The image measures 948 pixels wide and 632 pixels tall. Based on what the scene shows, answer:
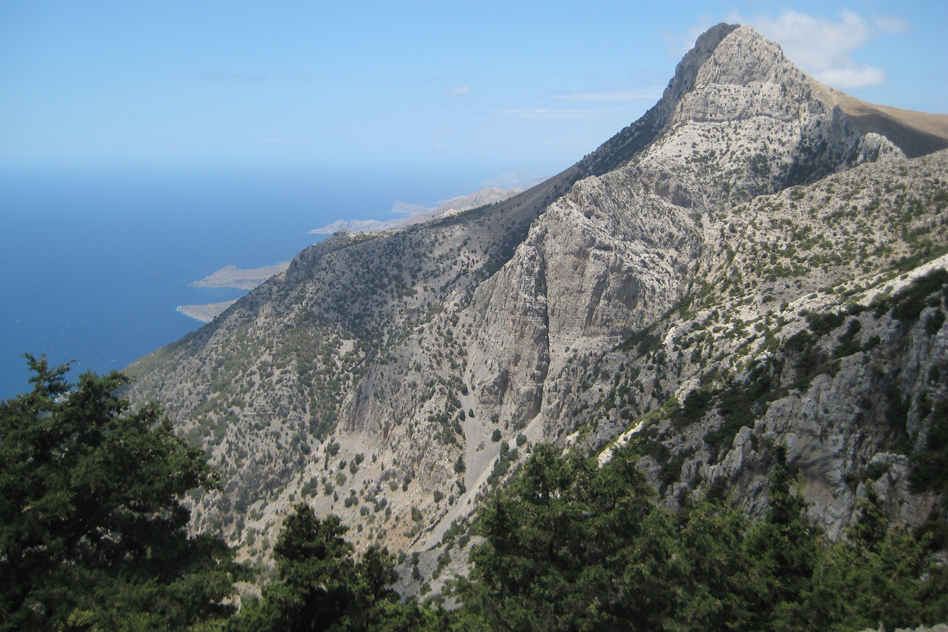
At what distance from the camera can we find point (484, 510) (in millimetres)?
20188

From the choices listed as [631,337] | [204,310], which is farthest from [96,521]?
[204,310]

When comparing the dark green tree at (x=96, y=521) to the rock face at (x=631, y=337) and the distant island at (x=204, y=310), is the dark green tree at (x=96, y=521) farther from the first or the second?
the distant island at (x=204, y=310)

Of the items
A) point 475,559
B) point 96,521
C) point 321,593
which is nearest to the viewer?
point 321,593

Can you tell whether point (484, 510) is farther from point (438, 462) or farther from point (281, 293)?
point (281, 293)

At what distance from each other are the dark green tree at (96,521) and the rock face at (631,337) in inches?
697

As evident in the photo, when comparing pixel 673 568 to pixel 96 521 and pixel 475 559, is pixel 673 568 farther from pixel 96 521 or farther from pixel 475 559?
pixel 96 521

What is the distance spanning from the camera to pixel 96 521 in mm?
20250

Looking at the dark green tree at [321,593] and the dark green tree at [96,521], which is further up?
the dark green tree at [96,521]

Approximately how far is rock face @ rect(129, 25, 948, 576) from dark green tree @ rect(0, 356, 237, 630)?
17.7 m

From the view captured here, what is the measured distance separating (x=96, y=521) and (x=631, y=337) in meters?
47.0

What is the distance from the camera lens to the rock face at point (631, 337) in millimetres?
28672

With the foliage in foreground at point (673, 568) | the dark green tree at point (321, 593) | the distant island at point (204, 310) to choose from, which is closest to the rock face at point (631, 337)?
the foliage in foreground at point (673, 568)

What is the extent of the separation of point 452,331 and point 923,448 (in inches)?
2199

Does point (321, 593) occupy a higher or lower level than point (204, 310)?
higher
